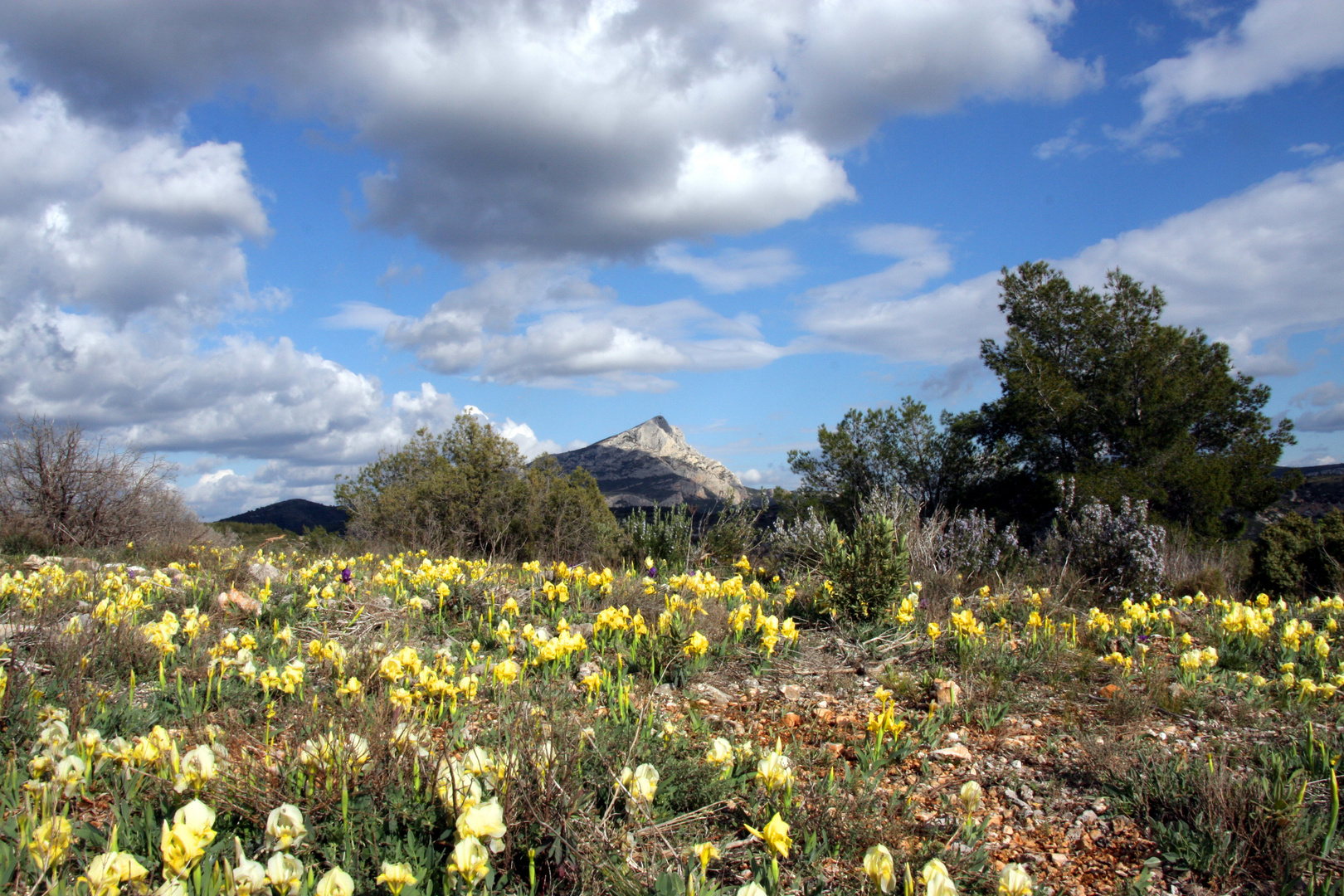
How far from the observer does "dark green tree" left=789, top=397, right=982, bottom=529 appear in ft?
86.2

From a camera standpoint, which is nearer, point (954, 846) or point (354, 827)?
point (354, 827)

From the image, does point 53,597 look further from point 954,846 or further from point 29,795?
point 954,846

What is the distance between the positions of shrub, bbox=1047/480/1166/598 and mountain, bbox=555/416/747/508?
1782 inches

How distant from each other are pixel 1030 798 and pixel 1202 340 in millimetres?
28509

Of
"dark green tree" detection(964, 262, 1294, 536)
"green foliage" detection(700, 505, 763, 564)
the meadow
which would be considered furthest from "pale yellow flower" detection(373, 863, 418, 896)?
"dark green tree" detection(964, 262, 1294, 536)

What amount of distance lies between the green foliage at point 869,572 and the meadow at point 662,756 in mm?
415

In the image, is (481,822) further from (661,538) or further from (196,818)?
(661,538)

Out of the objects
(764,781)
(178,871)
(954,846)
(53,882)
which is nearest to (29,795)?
(53,882)

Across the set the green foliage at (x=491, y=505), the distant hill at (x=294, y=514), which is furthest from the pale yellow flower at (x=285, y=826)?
the distant hill at (x=294, y=514)

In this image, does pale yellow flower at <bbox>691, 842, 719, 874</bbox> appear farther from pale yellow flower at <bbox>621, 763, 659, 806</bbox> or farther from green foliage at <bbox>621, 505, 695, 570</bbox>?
green foliage at <bbox>621, 505, 695, 570</bbox>

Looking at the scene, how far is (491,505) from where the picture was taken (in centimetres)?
2431

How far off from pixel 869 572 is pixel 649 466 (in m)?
72.1

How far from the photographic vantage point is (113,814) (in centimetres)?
223

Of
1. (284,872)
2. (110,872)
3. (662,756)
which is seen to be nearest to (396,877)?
(284,872)
